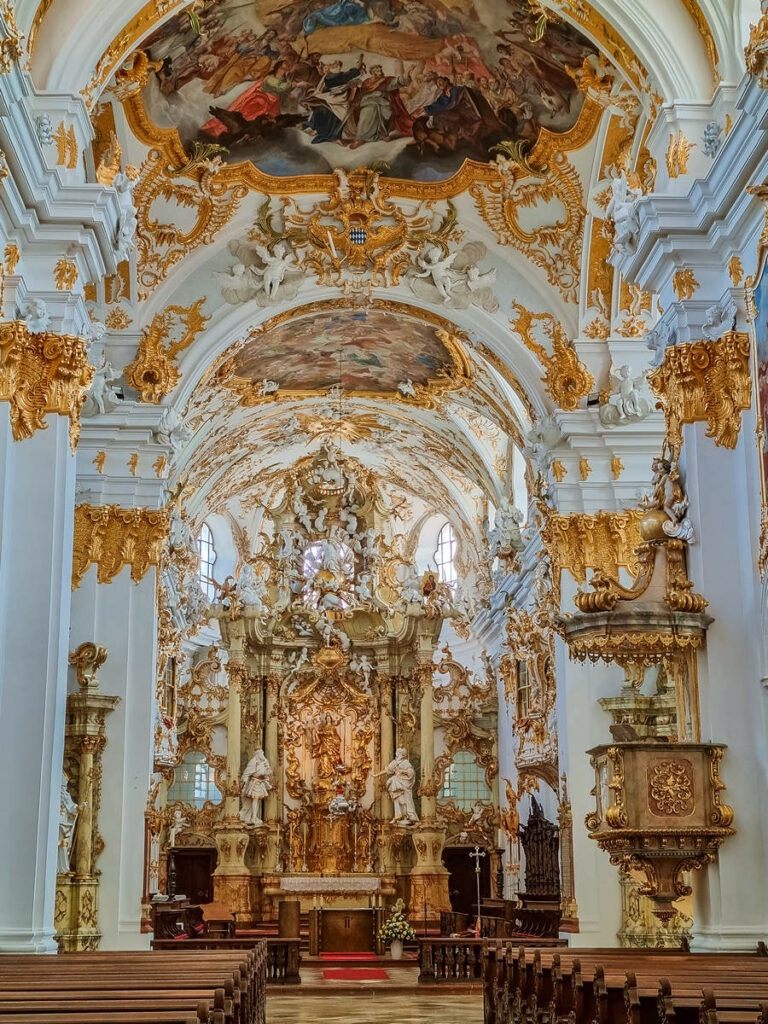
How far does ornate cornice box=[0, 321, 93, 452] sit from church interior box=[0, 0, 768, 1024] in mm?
39

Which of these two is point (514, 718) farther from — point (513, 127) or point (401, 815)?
point (513, 127)

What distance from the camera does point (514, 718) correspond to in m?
23.0

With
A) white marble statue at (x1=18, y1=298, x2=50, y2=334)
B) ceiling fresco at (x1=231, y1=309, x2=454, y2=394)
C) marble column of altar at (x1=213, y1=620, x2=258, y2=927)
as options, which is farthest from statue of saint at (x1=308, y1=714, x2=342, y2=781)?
white marble statue at (x1=18, y1=298, x2=50, y2=334)

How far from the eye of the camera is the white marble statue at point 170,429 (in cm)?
1656

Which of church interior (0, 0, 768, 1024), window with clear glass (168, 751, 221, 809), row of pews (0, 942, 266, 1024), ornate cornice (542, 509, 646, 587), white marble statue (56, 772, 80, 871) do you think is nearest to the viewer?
row of pews (0, 942, 266, 1024)

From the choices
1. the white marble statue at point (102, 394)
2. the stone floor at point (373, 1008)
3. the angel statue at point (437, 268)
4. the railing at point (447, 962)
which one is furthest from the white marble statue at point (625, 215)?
the railing at point (447, 962)

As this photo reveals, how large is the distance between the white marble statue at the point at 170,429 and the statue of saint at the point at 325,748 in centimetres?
1087

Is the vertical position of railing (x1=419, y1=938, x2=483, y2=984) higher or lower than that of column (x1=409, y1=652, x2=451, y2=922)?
lower

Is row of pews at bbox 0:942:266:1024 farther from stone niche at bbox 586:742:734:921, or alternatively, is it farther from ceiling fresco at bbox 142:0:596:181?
ceiling fresco at bbox 142:0:596:181

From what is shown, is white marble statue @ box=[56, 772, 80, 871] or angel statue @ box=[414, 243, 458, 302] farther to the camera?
angel statue @ box=[414, 243, 458, 302]

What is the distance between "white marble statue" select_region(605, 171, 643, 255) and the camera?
456 inches

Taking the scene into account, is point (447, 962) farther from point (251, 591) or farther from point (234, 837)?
point (251, 591)

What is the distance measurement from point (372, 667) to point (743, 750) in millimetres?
16955

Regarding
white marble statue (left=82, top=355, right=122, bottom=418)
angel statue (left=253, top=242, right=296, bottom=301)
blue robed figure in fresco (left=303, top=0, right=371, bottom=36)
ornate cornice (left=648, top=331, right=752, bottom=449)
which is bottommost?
ornate cornice (left=648, top=331, right=752, bottom=449)
